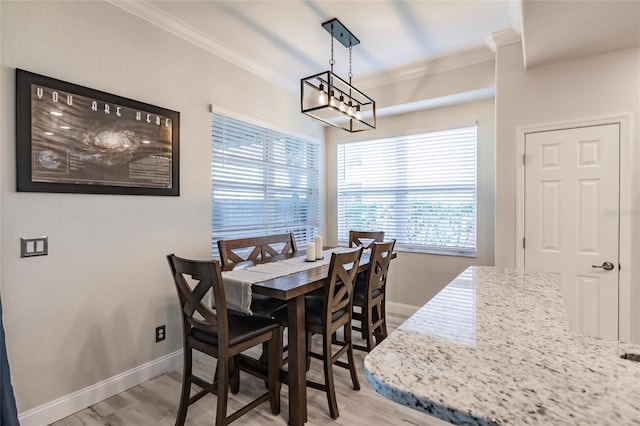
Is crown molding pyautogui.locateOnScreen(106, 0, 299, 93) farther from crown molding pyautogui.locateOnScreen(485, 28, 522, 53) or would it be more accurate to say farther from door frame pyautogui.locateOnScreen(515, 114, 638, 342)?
door frame pyautogui.locateOnScreen(515, 114, 638, 342)

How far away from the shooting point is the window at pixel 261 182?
125 inches

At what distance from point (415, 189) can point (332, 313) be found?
2358 mm

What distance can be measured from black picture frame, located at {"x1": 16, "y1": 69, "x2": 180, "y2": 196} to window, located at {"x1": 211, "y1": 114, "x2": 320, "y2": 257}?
521mm

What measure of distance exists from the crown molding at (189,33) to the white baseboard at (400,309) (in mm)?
3117

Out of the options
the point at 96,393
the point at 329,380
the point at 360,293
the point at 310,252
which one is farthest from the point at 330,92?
the point at 96,393

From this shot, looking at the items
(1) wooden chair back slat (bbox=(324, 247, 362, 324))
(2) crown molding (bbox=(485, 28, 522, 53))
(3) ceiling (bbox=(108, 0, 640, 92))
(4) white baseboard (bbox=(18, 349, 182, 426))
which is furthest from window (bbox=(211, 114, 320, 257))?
(2) crown molding (bbox=(485, 28, 522, 53))

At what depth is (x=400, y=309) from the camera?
160 inches

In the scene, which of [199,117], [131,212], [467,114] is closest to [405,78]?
[467,114]

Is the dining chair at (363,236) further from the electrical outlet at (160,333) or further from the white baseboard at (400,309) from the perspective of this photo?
the electrical outlet at (160,333)

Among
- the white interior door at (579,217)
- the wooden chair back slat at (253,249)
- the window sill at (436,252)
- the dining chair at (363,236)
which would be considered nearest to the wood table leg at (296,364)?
the wooden chair back slat at (253,249)

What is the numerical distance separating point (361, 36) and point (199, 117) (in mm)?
1658

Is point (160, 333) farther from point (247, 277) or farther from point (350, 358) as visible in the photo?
point (350, 358)

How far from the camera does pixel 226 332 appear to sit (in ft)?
5.65

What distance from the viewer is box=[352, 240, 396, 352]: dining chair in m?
2.55
